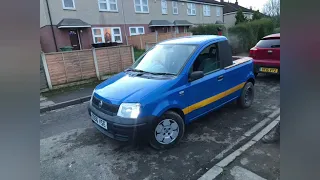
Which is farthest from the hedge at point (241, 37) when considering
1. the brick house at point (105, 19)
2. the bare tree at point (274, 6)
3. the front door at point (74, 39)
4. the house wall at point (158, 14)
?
the bare tree at point (274, 6)

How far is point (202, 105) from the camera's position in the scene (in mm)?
3766

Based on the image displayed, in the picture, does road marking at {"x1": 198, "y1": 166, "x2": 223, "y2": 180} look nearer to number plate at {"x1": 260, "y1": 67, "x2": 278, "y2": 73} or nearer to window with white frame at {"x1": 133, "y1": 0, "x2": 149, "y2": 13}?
number plate at {"x1": 260, "y1": 67, "x2": 278, "y2": 73}

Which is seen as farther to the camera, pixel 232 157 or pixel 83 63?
pixel 83 63

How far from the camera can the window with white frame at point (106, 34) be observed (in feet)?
57.8

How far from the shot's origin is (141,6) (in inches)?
800

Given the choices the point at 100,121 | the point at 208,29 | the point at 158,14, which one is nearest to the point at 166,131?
the point at 100,121

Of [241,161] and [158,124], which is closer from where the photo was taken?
[241,161]

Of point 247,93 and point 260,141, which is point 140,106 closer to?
point 260,141

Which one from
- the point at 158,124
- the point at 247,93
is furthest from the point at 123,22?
the point at 158,124

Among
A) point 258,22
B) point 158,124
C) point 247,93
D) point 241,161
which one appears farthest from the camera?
point 258,22

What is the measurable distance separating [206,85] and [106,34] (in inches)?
636

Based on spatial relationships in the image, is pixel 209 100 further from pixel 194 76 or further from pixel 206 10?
pixel 206 10

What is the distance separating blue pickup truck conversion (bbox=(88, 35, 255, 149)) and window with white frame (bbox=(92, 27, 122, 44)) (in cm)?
1466
